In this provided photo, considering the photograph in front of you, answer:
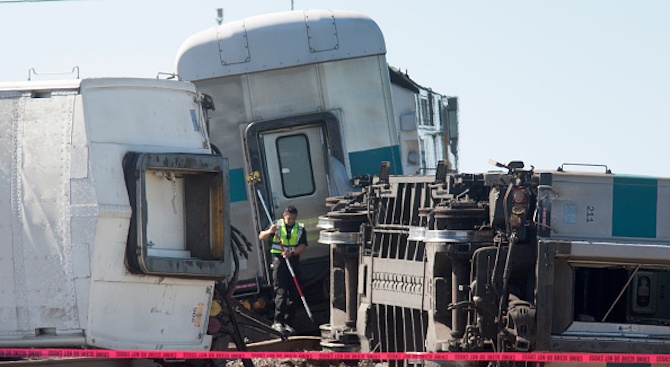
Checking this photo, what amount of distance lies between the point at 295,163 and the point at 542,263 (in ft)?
21.7

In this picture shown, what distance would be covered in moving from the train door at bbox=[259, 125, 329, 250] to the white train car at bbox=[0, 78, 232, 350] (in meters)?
6.10

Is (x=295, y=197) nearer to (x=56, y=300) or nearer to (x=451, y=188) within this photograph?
(x=451, y=188)

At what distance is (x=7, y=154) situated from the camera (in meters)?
9.59

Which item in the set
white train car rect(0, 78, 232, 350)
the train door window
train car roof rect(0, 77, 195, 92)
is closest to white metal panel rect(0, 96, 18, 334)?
white train car rect(0, 78, 232, 350)

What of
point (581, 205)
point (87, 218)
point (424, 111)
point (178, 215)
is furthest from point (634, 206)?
point (424, 111)

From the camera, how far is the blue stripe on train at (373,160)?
53.0 feet

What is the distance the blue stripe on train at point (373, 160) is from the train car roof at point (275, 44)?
47.5 inches

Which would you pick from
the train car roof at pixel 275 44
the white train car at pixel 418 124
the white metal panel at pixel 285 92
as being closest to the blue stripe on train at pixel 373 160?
the white train car at pixel 418 124

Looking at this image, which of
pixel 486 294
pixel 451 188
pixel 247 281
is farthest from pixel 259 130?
pixel 486 294

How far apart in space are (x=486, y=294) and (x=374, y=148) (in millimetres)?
6150

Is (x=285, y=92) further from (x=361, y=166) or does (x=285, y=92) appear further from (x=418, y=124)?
(x=418, y=124)

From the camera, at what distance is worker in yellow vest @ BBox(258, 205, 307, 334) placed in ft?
50.9

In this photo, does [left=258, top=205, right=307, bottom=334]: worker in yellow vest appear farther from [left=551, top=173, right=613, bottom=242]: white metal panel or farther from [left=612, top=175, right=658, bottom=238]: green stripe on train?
[left=612, top=175, right=658, bottom=238]: green stripe on train

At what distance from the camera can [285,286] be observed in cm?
1561
